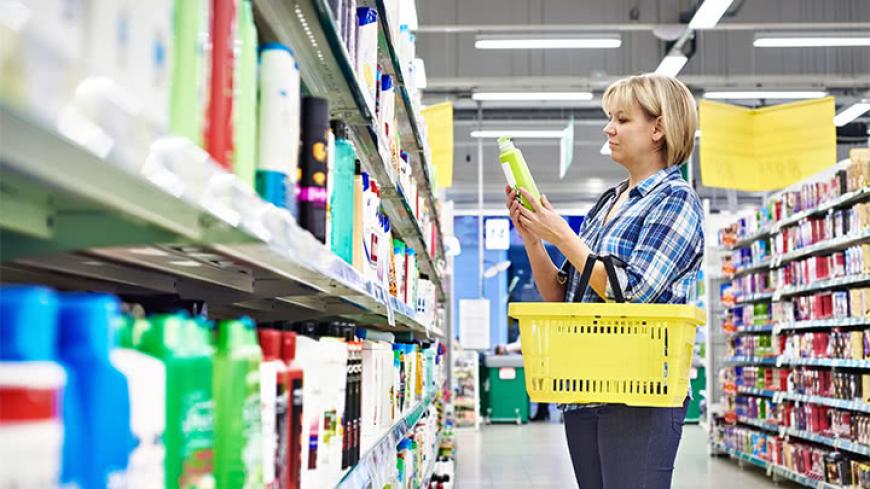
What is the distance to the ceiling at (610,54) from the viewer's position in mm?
12594

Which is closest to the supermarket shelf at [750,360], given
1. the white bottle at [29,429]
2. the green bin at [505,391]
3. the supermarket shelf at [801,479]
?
the supermarket shelf at [801,479]

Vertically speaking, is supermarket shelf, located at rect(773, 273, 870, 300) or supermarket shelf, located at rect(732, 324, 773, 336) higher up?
supermarket shelf, located at rect(773, 273, 870, 300)

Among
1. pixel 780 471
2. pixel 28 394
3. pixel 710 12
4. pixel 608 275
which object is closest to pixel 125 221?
pixel 28 394

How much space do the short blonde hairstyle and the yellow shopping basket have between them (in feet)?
1.43

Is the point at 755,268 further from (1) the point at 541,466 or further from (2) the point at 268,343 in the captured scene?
(2) the point at 268,343

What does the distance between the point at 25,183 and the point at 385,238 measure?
2233 mm

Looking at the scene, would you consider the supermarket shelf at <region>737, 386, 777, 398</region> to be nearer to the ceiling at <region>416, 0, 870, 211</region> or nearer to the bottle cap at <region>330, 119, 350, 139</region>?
the ceiling at <region>416, 0, 870, 211</region>

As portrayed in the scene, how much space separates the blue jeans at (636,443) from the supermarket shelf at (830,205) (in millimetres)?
4497

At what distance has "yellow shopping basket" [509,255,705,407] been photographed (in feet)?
7.14

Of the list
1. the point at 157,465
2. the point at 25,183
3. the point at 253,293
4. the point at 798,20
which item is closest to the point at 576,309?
the point at 253,293

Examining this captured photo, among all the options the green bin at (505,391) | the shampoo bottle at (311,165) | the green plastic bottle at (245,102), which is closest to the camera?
the green plastic bottle at (245,102)

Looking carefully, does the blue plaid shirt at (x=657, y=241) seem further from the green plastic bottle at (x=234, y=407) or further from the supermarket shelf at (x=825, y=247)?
the supermarket shelf at (x=825, y=247)

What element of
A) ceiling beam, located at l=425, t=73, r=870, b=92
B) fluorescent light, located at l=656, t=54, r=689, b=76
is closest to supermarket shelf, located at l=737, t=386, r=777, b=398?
fluorescent light, located at l=656, t=54, r=689, b=76

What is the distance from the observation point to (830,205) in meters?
6.61
